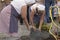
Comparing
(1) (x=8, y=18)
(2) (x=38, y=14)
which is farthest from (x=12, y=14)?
(2) (x=38, y=14)

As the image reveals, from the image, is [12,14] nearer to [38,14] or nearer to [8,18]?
[8,18]

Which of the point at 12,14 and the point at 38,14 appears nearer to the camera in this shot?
the point at 12,14

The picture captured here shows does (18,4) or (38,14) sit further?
(38,14)

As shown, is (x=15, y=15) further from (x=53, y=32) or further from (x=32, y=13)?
(x=32, y=13)

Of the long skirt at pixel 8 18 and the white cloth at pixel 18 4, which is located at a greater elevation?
the white cloth at pixel 18 4

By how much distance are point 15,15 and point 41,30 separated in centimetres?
142

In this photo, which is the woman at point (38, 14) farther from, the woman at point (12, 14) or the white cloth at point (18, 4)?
the white cloth at point (18, 4)

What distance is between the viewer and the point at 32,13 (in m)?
4.97

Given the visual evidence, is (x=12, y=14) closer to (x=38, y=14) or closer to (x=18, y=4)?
(x=18, y=4)

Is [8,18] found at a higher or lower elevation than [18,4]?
lower

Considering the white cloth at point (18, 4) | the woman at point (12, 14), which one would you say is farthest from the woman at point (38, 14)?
the white cloth at point (18, 4)

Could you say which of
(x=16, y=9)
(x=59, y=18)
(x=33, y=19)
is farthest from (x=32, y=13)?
(x=16, y=9)

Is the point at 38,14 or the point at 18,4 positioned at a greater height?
the point at 18,4

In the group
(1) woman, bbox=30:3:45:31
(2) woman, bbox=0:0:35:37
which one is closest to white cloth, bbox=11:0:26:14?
(2) woman, bbox=0:0:35:37
